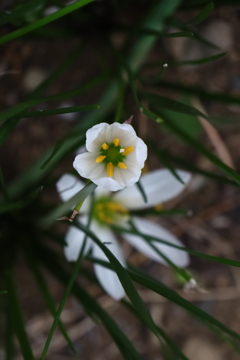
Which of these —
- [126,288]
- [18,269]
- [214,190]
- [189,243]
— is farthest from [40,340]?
[126,288]

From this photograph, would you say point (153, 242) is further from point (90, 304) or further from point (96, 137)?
point (96, 137)

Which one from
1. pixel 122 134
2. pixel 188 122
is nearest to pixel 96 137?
pixel 122 134

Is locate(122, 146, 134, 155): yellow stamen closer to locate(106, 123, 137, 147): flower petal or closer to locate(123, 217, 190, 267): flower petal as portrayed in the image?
locate(106, 123, 137, 147): flower petal

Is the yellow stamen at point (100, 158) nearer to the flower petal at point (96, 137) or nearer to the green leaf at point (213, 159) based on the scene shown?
the flower petal at point (96, 137)

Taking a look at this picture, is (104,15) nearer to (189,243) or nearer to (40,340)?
(189,243)

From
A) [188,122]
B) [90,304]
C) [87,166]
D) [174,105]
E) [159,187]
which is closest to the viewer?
[87,166]

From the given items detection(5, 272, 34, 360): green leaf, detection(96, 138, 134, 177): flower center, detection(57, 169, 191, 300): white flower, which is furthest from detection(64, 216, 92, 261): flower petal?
detection(96, 138, 134, 177): flower center

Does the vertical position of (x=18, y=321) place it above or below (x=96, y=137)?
below
